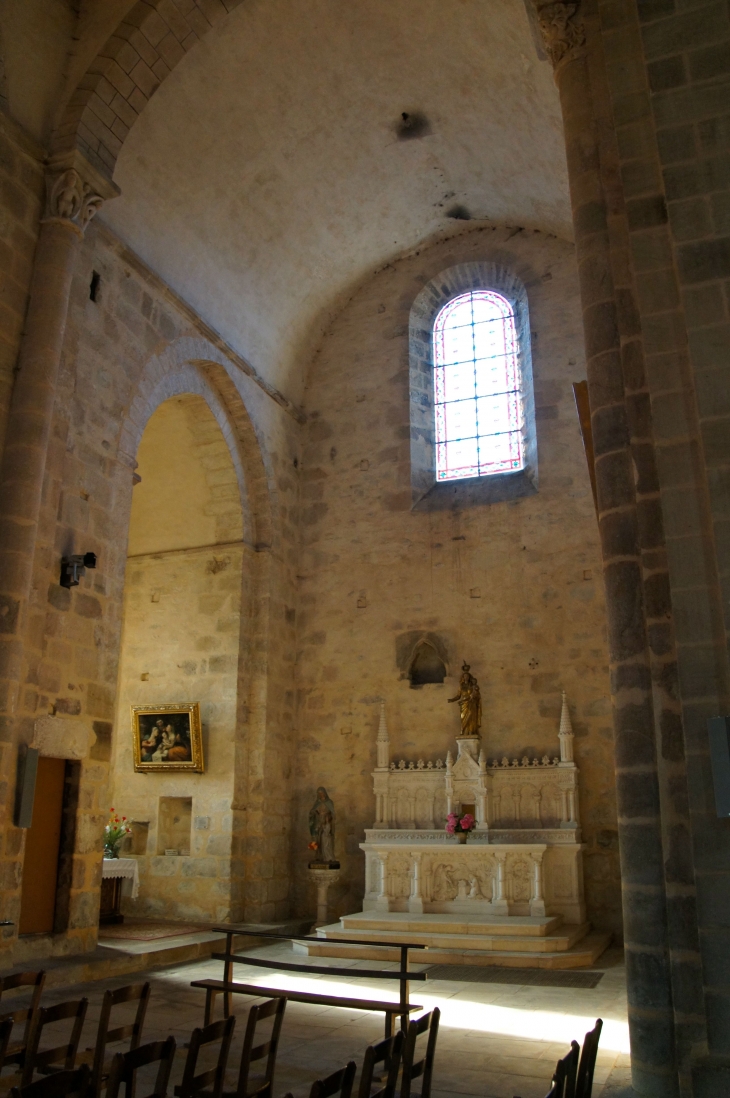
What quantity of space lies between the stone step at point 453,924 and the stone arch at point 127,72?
27.2ft

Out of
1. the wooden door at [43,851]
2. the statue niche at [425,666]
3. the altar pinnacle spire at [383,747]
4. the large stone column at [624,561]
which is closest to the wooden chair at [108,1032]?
the large stone column at [624,561]

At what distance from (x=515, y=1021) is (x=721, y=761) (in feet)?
11.8

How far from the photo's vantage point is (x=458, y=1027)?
6.35 metres

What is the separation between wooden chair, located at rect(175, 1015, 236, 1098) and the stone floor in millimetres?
917

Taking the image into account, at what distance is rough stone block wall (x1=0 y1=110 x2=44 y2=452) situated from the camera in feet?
26.3

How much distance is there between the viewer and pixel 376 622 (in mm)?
Answer: 12719

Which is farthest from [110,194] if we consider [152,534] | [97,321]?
[152,534]

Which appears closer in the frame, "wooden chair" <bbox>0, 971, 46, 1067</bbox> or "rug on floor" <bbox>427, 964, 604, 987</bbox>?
"wooden chair" <bbox>0, 971, 46, 1067</bbox>

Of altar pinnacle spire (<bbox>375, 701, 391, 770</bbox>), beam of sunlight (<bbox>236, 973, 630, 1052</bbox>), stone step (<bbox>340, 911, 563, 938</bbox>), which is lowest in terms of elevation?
beam of sunlight (<bbox>236, 973, 630, 1052</bbox>)

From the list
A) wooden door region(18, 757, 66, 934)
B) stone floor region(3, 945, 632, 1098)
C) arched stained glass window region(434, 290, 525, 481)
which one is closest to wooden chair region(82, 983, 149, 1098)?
stone floor region(3, 945, 632, 1098)

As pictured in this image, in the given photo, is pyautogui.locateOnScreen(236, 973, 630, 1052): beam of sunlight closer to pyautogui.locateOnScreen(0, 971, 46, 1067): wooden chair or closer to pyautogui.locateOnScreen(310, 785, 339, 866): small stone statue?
pyautogui.locateOnScreen(0, 971, 46, 1067): wooden chair

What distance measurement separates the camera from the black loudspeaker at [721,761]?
3.92 meters

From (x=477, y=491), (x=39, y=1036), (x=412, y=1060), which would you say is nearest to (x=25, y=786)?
(x=39, y=1036)

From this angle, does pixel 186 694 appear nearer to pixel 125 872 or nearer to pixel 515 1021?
pixel 125 872
